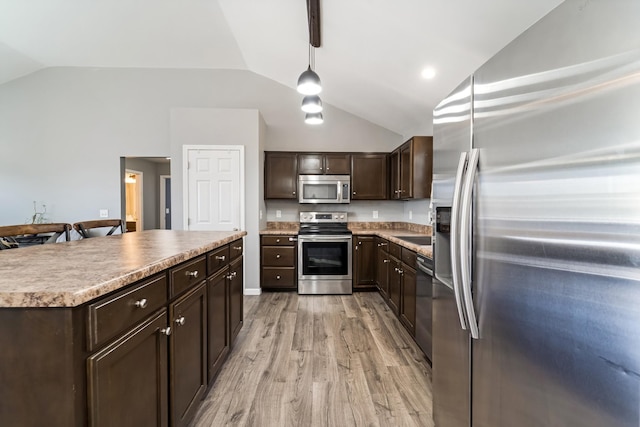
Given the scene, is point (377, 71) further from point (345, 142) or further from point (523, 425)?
point (523, 425)

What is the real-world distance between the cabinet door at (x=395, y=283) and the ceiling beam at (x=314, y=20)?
235cm

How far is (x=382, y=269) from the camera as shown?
375 centimetres

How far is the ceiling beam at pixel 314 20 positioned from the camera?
2.41 metres

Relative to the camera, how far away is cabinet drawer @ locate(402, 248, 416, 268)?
254 centimetres

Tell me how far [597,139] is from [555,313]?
0.42m

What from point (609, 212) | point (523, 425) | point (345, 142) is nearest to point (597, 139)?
point (609, 212)

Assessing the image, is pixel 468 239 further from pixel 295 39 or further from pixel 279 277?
pixel 279 277

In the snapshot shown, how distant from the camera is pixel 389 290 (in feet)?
11.2

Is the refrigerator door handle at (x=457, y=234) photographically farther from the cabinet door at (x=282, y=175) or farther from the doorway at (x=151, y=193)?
the doorway at (x=151, y=193)

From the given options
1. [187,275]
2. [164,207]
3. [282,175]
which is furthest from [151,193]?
[187,275]

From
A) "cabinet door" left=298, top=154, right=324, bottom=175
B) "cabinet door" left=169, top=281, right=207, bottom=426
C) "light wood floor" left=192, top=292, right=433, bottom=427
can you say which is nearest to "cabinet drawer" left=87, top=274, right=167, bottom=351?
"cabinet door" left=169, top=281, right=207, bottom=426

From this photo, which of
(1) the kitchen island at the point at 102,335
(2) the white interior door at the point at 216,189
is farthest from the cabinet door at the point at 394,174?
(1) the kitchen island at the point at 102,335

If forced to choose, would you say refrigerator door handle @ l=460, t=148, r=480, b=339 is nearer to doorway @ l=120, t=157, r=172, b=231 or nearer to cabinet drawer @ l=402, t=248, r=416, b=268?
cabinet drawer @ l=402, t=248, r=416, b=268

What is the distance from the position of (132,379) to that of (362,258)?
3.38 m
